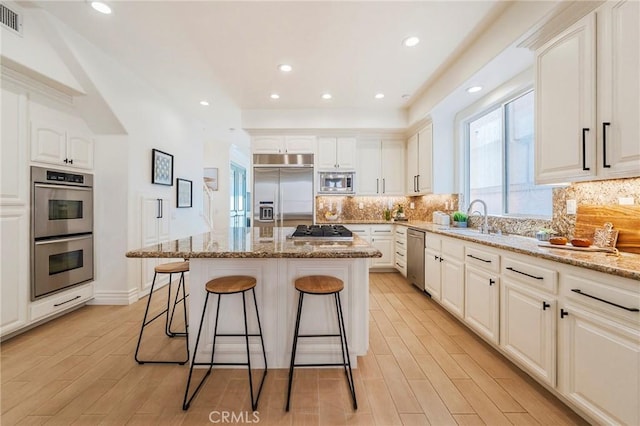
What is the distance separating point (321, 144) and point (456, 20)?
2.87 m

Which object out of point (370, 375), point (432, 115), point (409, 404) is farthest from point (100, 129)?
point (432, 115)

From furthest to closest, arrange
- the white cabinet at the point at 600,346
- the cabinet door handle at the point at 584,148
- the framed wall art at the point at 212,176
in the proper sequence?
the framed wall art at the point at 212,176 → the cabinet door handle at the point at 584,148 → the white cabinet at the point at 600,346

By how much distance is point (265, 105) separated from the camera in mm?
4555

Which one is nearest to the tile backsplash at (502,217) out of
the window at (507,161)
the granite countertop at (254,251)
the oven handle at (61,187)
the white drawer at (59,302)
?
the window at (507,161)

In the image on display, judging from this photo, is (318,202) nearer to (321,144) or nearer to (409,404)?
(321,144)

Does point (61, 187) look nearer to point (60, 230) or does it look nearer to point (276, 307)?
point (60, 230)

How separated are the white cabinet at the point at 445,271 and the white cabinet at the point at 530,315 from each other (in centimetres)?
61

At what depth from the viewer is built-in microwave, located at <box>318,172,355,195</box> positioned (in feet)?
16.4

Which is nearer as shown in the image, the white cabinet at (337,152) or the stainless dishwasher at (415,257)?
the stainless dishwasher at (415,257)

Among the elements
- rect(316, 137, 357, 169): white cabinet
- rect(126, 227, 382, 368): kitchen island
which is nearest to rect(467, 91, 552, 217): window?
rect(316, 137, 357, 169): white cabinet

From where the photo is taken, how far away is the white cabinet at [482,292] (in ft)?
7.00

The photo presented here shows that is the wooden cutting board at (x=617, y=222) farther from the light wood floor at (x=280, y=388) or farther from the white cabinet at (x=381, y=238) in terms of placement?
the white cabinet at (x=381, y=238)

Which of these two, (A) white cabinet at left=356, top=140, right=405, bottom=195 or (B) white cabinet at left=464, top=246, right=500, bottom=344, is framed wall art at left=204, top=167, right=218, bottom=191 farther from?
(B) white cabinet at left=464, top=246, right=500, bottom=344

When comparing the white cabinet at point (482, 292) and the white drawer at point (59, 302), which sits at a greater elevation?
the white cabinet at point (482, 292)
